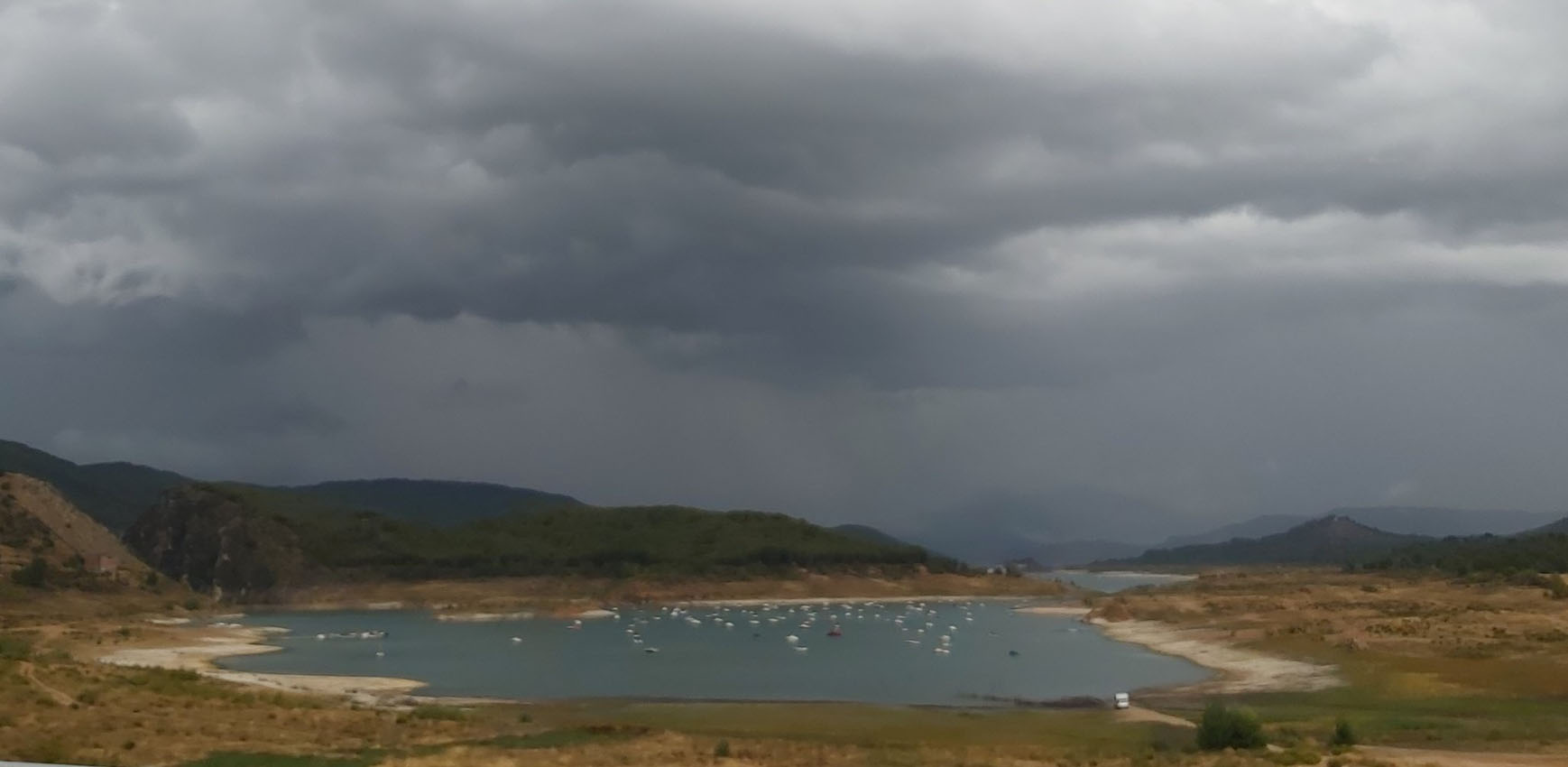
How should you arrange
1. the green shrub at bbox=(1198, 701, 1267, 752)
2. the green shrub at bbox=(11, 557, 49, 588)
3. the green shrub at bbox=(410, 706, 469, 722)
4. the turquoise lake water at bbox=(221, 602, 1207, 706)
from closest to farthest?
the green shrub at bbox=(1198, 701, 1267, 752), the green shrub at bbox=(410, 706, 469, 722), the turquoise lake water at bbox=(221, 602, 1207, 706), the green shrub at bbox=(11, 557, 49, 588)

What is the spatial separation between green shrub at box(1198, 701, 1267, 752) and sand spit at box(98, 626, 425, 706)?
88.4ft

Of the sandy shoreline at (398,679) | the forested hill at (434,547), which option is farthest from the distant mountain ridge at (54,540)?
the forested hill at (434,547)

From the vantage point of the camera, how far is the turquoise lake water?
54.8 m

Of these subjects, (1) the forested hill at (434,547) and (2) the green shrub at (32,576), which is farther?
(1) the forested hill at (434,547)

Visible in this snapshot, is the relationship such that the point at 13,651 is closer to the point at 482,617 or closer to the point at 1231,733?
the point at 1231,733

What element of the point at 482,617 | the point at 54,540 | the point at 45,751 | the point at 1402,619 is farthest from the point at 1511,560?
the point at 54,540

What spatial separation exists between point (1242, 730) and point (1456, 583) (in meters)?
87.0

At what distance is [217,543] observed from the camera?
15612 cm

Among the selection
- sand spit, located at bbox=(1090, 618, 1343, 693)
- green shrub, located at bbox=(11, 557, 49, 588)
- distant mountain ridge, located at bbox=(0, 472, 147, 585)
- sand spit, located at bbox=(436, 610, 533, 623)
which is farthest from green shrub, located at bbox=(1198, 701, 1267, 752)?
distant mountain ridge, located at bbox=(0, 472, 147, 585)

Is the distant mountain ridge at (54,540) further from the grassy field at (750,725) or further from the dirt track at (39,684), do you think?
the dirt track at (39,684)

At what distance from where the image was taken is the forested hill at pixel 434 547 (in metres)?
155

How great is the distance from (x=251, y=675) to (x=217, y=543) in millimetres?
105404

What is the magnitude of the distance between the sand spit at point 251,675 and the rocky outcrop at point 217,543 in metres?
67.6

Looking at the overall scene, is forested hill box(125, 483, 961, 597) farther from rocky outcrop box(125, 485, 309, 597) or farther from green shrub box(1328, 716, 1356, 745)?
green shrub box(1328, 716, 1356, 745)
